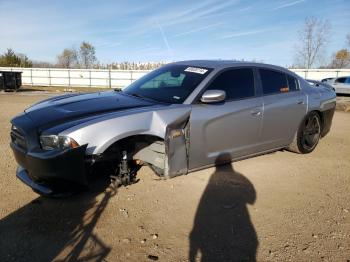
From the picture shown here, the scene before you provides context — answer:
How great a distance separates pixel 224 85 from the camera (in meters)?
4.75

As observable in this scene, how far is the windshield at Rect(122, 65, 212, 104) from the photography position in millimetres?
4539

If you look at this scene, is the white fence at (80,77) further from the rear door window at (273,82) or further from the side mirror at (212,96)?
the side mirror at (212,96)

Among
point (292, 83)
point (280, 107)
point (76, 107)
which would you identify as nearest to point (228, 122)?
point (280, 107)

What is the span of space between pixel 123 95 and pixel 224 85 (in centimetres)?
143

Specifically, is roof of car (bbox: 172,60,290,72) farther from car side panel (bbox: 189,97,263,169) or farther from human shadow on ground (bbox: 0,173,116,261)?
human shadow on ground (bbox: 0,173,116,261)

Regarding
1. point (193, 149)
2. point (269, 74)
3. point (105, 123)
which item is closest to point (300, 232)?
point (193, 149)

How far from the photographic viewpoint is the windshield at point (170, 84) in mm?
4539

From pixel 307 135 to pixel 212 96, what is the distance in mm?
2643

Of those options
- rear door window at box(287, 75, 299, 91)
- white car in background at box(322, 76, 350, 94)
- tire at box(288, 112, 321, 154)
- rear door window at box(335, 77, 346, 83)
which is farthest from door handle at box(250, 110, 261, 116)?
rear door window at box(335, 77, 346, 83)

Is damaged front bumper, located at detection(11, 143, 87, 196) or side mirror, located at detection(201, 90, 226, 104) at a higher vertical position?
side mirror, located at detection(201, 90, 226, 104)

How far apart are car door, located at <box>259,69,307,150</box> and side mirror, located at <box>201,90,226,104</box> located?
103 cm

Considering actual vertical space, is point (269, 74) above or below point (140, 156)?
above

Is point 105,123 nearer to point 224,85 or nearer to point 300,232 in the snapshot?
point 224,85

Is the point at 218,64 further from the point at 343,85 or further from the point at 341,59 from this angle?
the point at 341,59
